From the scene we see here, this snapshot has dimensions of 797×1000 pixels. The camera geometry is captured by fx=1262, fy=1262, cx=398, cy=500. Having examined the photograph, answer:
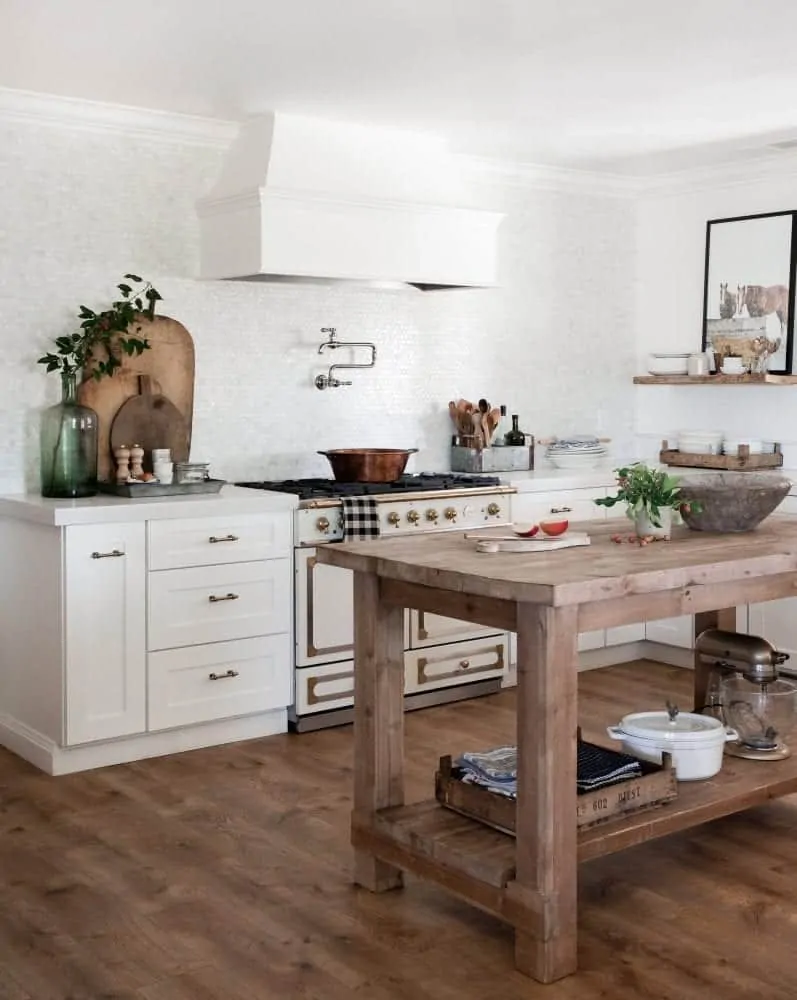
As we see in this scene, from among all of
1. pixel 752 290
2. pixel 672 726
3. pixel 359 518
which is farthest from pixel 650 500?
pixel 752 290

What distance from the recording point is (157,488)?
5230 mm

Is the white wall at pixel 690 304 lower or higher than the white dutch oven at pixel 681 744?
higher

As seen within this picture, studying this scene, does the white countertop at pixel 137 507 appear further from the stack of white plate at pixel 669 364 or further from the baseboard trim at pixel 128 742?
the stack of white plate at pixel 669 364

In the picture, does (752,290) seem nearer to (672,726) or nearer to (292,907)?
(672,726)

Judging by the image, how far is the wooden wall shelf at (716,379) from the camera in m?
6.64

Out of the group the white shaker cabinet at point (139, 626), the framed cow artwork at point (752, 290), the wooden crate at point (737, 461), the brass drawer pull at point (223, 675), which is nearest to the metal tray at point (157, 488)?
the white shaker cabinet at point (139, 626)

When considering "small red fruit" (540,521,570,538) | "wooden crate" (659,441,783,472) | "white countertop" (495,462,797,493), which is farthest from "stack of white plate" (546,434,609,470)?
"small red fruit" (540,521,570,538)

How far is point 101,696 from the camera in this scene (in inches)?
193

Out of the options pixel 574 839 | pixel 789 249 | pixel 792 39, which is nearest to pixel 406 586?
pixel 574 839

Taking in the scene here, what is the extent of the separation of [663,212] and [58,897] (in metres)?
5.39

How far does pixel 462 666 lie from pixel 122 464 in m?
1.85

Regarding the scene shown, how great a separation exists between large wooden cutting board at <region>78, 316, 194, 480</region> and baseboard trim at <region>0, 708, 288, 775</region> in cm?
119

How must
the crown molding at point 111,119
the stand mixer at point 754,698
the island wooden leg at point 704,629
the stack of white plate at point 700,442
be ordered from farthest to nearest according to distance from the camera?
the stack of white plate at point 700,442 → the crown molding at point 111,119 → the island wooden leg at point 704,629 → the stand mixer at point 754,698

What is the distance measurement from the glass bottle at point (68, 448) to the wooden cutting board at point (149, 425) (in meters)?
0.31
